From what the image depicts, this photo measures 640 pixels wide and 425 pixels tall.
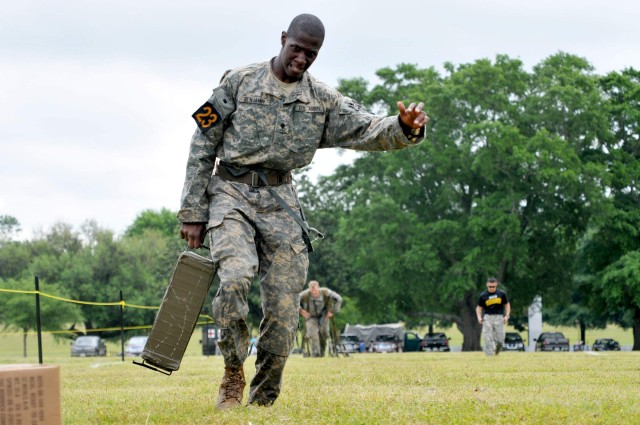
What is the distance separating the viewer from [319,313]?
2847 cm

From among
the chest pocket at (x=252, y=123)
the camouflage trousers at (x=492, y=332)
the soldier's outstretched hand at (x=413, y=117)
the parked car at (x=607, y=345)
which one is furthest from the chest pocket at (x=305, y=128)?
the parked car at (x=607, y=345)

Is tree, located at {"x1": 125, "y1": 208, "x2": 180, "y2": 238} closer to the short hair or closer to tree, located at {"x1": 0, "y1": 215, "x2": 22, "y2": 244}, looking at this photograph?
tree, located at {"x1": 0, "y1": 215, "x2": 22, "y2": 244}

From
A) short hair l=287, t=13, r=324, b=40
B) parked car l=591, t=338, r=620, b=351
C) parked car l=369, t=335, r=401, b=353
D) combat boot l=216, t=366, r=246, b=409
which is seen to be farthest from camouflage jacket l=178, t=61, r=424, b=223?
parked car l=369, t=335, r=401, b=353

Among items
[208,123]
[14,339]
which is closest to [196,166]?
[208,123]

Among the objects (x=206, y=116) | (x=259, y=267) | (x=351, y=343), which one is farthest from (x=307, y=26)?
(x=351, y=343)

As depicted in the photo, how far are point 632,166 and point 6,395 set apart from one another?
53.0 meters

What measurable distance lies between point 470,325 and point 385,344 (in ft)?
67.5

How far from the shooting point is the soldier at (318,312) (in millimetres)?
27984

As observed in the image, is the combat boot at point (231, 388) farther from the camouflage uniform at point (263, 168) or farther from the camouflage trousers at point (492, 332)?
the camouflage trousers at point (492, 332)

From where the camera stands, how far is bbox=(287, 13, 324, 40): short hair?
7.33 metres

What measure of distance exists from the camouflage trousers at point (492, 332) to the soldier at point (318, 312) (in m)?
4.01

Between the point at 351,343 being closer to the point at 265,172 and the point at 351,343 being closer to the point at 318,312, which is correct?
the point at 318,312

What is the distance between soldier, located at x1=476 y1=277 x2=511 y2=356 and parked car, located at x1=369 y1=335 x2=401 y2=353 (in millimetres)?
50599

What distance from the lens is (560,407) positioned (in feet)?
22.1
